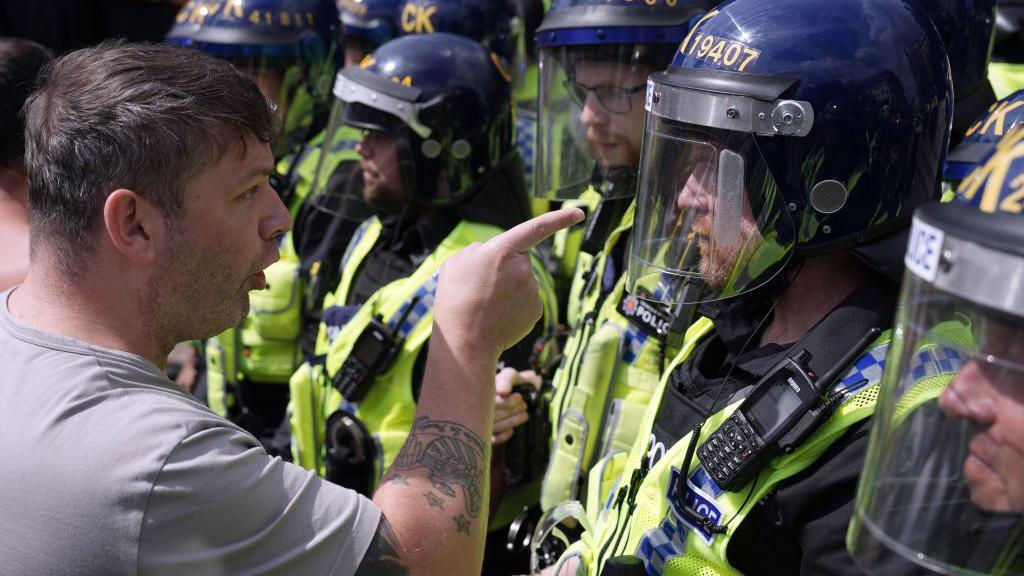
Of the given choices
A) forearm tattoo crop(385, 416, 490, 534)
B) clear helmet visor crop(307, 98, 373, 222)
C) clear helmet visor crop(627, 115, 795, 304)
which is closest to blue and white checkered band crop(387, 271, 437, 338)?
clear helmet visor crop(307, 98, 373, 222)

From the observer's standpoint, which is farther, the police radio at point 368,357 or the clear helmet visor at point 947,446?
the police radio at point 368,357

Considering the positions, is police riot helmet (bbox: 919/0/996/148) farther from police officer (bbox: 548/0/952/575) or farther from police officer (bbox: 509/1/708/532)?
police officer (bbox: 548/0/952/575)

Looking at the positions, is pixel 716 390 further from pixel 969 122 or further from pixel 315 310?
pixel 315 310

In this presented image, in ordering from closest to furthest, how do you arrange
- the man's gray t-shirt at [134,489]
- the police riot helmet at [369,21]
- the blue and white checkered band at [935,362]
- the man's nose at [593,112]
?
the blue and white checkered band at [935,362] → the man's gray t-shirt at [134,489] → the man's nose at [593,112] → the police riot helmet at [369,21]

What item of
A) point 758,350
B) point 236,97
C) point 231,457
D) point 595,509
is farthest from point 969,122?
point 231,457

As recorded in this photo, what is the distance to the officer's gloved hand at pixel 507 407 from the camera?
9.95 ft

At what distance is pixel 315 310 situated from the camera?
13.4ft

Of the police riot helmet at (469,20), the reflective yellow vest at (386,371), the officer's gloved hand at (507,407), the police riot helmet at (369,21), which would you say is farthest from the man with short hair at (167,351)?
the police riot helmet at (369,21)

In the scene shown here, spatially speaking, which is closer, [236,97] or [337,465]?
[236,97]

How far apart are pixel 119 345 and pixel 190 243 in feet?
0.68

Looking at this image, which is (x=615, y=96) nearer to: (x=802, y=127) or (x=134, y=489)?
(x=802, y=127)

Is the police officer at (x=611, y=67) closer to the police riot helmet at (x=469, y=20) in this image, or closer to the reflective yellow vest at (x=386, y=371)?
the reflective yellow vest at (x=386, y=371)

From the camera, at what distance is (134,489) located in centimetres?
154

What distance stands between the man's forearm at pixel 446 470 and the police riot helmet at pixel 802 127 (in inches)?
24.1
